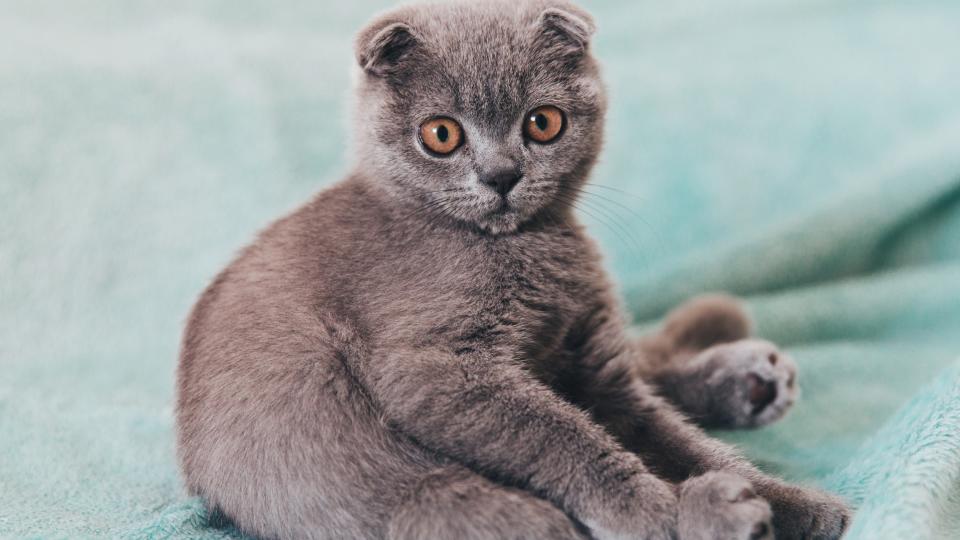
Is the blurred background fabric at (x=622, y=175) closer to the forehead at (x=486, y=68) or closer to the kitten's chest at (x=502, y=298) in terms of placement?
the kitten's chest at (x=502, y=298)

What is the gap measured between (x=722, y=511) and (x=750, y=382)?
52 cm

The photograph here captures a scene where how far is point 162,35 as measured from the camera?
227 centimetres

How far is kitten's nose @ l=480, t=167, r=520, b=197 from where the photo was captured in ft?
3.88

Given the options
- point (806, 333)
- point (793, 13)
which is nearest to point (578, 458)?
point (806, 333)

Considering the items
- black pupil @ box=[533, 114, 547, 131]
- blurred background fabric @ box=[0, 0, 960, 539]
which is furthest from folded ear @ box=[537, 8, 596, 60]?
blurred background fabric @ box=[0, 0, 960, 539]

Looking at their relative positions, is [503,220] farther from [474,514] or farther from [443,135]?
[474,514]

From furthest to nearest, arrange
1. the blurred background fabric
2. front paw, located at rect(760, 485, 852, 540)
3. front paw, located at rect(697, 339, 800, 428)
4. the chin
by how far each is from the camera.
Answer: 1. the blurred background fabric
2. front paw, located at rect(697, 339, 800, 428)
3. the chin
4. front paw, located at rect(760, 485, 852, 540)

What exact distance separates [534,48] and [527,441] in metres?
0.51

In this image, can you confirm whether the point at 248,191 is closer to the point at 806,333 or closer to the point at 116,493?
the point at 116,493

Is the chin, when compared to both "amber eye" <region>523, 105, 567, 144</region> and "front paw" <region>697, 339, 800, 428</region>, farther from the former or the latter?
"front paw" <region>697, 339, 800, 428</region>

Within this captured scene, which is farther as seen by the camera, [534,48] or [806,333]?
[806,333]

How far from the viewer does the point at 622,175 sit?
2.30 m

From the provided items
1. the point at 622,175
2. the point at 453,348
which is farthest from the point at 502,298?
the point at 622,175

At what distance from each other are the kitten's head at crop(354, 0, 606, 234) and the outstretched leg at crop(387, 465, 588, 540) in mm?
348
